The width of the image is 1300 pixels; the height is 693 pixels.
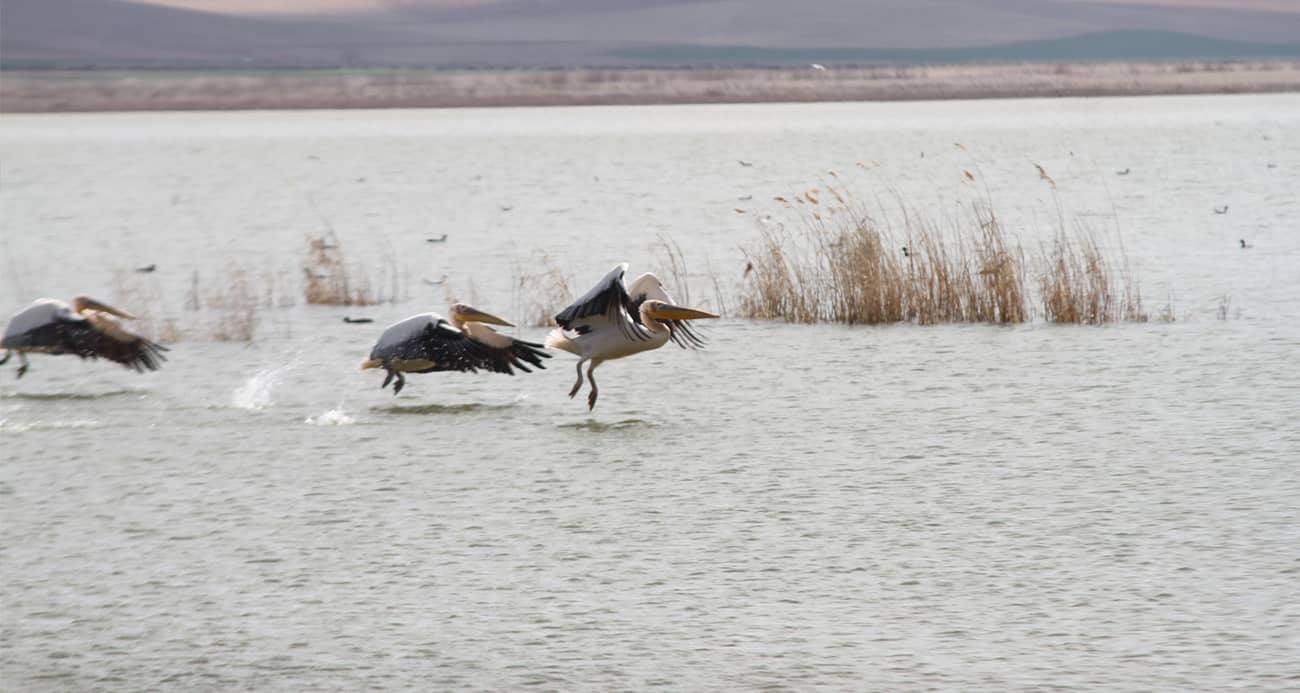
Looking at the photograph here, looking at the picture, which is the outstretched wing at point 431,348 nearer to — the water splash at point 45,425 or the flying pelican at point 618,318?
the flying pelican at point 618,318

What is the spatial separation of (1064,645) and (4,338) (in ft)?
29.5

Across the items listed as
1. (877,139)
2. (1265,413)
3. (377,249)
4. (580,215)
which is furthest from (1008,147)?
(1265,413)

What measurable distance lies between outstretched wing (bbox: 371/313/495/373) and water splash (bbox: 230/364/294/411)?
129 centimetres

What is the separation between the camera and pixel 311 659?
21.8ft

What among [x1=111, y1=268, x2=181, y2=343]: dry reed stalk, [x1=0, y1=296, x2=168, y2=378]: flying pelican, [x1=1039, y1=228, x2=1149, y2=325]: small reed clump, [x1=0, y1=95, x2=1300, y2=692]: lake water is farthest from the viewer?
[x1=111, y1=268, x2=181, y2=343]: dry reed stalk

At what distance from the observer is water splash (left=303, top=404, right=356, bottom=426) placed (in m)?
11.7

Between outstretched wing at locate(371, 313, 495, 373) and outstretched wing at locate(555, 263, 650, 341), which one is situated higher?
outstretched wing at locate(555, 263, 650, 341)

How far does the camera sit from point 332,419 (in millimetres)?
11805

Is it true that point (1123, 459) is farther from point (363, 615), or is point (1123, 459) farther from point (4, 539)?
point (4, 539)

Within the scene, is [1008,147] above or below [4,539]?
above

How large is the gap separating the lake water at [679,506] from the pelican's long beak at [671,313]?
2.52 feet

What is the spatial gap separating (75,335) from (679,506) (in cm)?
560

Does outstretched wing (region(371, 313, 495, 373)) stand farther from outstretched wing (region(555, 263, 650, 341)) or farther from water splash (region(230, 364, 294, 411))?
water splash (region(230, 364, 294, 411))

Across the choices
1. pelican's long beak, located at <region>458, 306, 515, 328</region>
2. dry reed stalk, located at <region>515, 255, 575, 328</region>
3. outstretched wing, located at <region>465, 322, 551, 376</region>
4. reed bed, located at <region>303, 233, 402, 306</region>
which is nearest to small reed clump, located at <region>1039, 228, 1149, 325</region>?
dry reed stalk, located at <region>515, 255, 575, 328</region>
